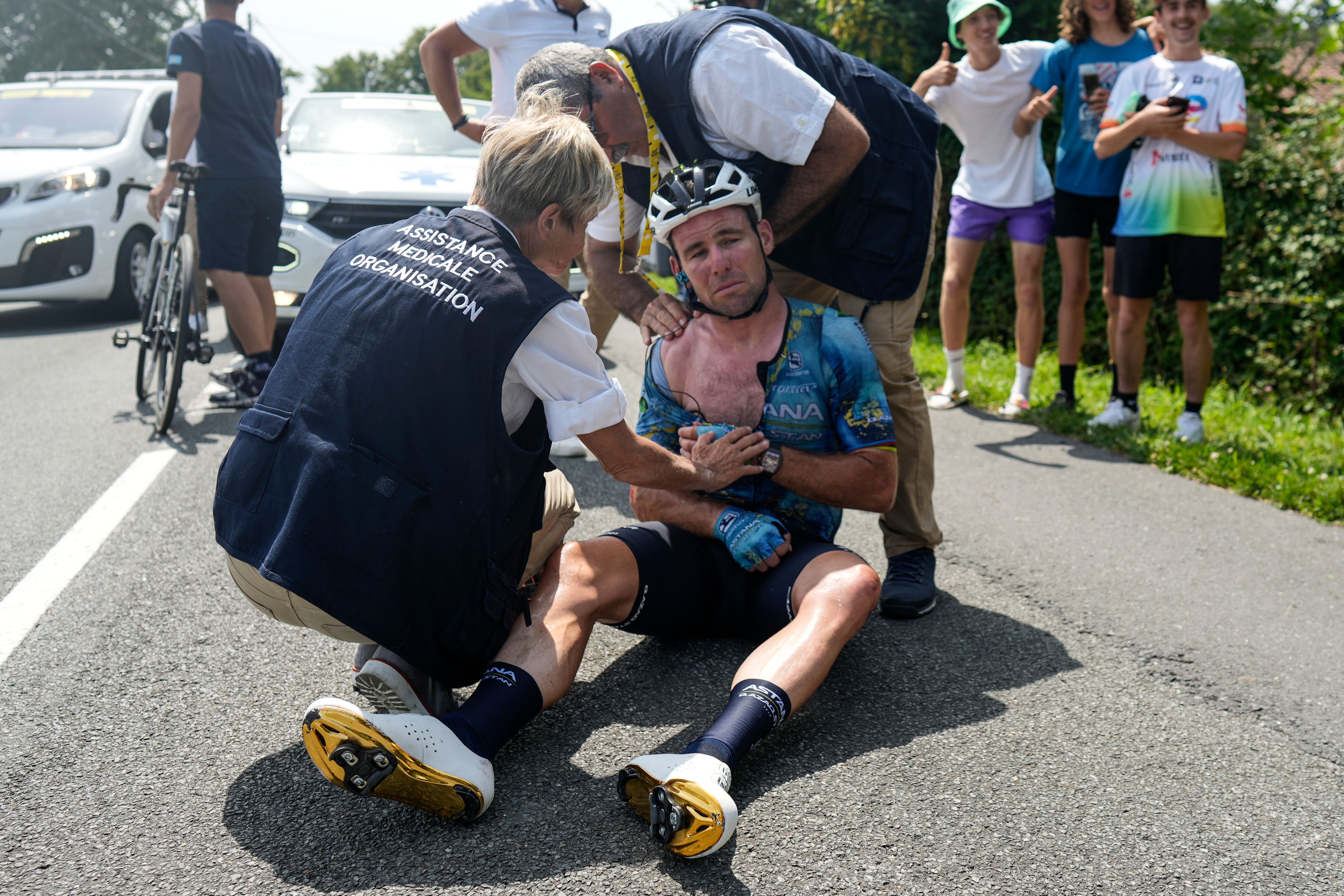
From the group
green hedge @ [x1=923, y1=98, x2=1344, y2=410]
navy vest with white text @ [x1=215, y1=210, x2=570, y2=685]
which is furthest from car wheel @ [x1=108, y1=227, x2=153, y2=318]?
green hedge @ [x1=923, y1=98, x2=1344, y2=410]

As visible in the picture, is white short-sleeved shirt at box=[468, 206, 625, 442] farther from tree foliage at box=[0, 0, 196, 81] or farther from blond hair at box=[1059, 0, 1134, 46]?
tree foliage at box=[0, 0, 196, 81]

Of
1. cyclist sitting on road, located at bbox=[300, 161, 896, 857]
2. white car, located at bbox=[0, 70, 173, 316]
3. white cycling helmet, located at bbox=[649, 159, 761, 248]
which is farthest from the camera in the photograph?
white car, located at bbox=[0, 70, 173, 316]

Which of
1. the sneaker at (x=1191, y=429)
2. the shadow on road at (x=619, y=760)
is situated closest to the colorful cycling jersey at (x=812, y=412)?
the shadow on road at (x=619, y=760)

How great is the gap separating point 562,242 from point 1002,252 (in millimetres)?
7233

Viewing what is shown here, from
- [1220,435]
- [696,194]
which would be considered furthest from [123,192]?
[1220,435]

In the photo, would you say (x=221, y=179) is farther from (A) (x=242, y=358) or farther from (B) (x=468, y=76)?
(B) (x=468, y=76)

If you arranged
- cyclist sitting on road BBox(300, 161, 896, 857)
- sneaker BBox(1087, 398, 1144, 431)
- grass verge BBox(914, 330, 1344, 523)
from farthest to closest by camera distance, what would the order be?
sneaker BBox(1087, 398, 1144, 431) < grass verge BBox(914, 330, 1344, 523) < cyclist sitting on road BBox(300, 161, 896, 857)

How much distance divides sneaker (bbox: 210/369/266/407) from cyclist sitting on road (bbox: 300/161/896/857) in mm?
3660

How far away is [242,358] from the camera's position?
6223 millimetres

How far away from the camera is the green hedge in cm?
612

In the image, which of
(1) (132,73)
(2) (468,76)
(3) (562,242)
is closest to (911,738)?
(3) (562,242)

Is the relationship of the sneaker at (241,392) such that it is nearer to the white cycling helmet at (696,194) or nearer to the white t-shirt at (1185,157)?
the white cycling helmet at (696,194)

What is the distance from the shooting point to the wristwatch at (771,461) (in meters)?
2.98

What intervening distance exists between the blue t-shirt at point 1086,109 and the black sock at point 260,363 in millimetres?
4756
